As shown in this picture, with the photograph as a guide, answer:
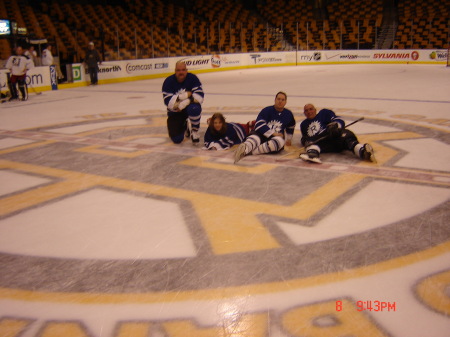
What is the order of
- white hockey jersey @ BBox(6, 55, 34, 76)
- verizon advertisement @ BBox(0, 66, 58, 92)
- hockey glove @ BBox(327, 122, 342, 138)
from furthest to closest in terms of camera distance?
1. verizon advertisement @ BBox(0, 66, 58, 92)
2. white hockey jersey @ BBox(6, 55, 34, 76)
3. hockey glove @ BBox(327, 122, 342, 138)

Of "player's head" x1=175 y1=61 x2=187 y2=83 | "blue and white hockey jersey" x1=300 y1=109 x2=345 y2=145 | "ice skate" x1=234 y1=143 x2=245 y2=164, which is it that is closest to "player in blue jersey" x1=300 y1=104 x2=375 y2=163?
"blue and white hockey jersey" x1=300 y1=109 x2=345 y2=145

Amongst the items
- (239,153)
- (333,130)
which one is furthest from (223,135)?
(333,130)

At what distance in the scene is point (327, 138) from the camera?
5.54 metres

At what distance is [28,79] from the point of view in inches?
594

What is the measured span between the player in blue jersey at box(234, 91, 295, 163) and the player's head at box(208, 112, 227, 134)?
0.45 meters

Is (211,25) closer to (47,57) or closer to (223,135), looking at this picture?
(47,57)

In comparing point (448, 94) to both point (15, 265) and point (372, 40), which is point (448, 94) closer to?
point (15, 265)

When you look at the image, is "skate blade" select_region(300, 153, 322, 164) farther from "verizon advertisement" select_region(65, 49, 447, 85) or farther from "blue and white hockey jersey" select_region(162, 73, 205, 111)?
"verizon advertisement" select_region(65, 49, 447, 85)

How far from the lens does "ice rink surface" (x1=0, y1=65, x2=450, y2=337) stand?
93.1 inches

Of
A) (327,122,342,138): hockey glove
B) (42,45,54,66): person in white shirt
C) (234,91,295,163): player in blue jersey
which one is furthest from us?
(42,45,54,66): person in white shirt

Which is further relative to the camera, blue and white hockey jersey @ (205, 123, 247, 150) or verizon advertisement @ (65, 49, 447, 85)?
verizon advertisement @ (65, 49, 447, 85)

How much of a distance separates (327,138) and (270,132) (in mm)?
760

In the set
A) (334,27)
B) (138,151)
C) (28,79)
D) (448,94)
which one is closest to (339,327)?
(138,151)

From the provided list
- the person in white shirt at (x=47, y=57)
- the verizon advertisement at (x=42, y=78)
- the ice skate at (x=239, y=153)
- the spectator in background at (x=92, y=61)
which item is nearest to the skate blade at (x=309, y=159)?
the ice skate at (x=239, y=153)
